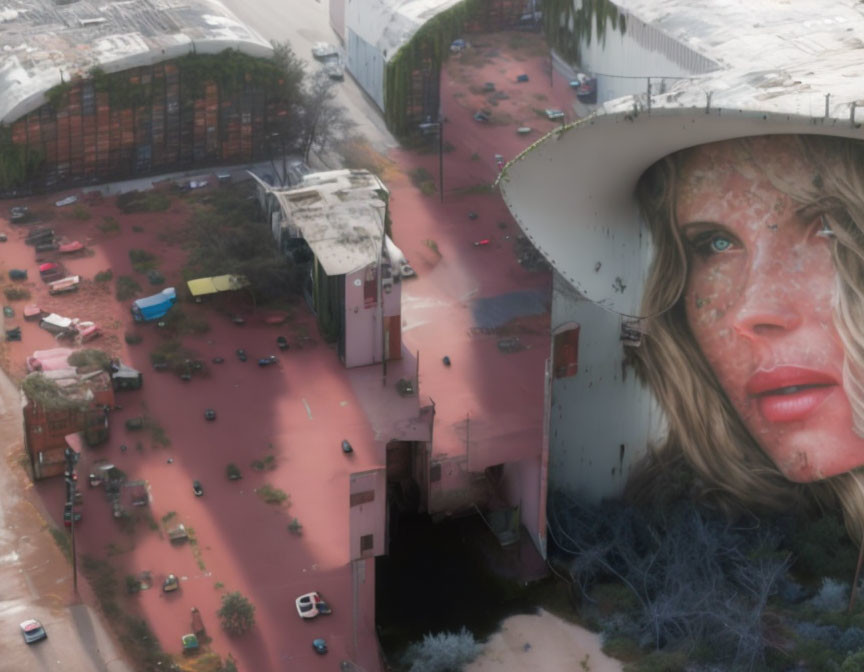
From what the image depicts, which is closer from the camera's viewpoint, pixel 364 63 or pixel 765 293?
pixel 765 293

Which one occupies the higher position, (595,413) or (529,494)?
(595,413)

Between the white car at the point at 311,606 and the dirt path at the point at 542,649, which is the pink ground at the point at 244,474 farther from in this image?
the dirt path at the point at 542,649

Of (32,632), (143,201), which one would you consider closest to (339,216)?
(143,201)

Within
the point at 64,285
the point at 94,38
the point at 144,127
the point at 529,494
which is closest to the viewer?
the point at 529,494

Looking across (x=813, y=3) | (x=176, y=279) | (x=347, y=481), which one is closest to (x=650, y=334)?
(x=347, y=481)

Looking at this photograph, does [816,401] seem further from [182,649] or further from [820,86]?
[182,649]

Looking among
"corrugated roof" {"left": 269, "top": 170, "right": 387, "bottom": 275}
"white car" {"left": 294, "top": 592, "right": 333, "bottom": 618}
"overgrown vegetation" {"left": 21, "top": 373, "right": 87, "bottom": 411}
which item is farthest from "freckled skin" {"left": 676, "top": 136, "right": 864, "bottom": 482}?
"overgrown vegetation" {"left": 21, "top": 373, "right": 87, "bottom": 411}

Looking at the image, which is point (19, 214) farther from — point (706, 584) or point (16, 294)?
point (706, 584)
